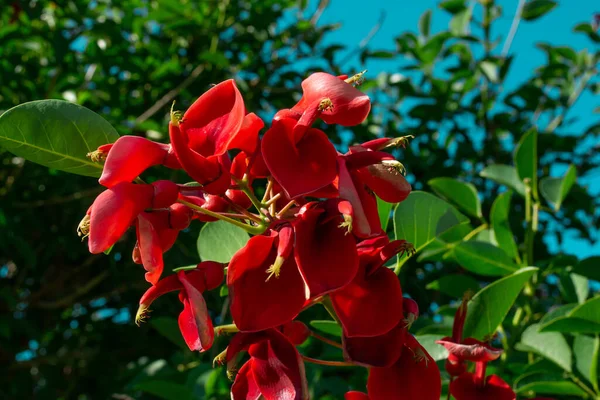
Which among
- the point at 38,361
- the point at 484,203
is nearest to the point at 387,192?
the point at 484,203

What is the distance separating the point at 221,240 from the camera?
2.76 ft

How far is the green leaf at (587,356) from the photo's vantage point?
3.40 ft

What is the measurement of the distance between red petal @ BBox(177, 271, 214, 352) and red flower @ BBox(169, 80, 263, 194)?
9cm

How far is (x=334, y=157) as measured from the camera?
0.56 meters

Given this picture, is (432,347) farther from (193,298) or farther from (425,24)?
(425,24)

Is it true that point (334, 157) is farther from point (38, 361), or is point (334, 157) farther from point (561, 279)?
point (38, 361)

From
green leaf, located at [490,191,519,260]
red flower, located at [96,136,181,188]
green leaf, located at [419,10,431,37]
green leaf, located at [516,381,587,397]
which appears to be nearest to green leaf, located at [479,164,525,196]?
green leaf, located at [490,191,519,260]

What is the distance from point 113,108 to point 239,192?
5.56ft

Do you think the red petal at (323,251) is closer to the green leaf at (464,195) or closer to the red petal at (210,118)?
the red petal at (210,118)

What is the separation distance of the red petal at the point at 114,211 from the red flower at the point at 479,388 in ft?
1.24

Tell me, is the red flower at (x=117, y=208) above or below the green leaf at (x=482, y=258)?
above

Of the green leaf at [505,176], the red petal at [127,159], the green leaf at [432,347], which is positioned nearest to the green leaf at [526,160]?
the green leaf at [505,176]

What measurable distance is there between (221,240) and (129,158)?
31cm

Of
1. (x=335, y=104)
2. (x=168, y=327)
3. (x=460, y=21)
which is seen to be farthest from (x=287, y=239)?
(x=460, y=21)
